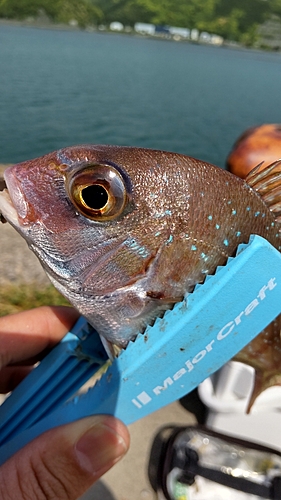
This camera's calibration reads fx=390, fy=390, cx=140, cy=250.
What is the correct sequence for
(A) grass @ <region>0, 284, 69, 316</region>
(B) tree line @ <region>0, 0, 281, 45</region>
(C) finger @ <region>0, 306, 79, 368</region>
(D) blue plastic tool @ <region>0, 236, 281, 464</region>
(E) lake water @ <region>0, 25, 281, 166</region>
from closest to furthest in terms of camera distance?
(D) blue plastic tool @ <region>0, 236, 281, 464</region>, (C) finger @ <region>0, 306, 79, 368</region>, (A) grass @ <region>0, 284, 69, 316</region>, (E) lake water @ <region>0, 25, 281, 166</region>, (B) tree line @ <region>0, 0, 281, 45</region>

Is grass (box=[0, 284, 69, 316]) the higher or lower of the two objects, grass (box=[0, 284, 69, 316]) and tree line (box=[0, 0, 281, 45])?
the lower

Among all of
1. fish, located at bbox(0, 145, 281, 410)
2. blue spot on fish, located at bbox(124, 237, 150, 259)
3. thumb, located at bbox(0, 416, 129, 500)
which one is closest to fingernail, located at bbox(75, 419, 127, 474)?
thumb, located at bbox(0, 416, 129, 500)

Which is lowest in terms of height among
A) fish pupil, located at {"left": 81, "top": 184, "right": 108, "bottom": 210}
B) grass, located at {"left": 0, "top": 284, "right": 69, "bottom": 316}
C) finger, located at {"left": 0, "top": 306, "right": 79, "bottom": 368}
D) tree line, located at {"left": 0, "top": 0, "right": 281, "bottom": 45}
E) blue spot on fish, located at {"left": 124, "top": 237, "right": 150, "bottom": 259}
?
grass, located at {"left": 0, "top": 284, "right": 69, "bottom": 316}

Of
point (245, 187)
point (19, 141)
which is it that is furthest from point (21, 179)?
point (19, 141)

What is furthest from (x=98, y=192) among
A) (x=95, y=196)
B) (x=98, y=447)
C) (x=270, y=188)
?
(x=98, y=447)

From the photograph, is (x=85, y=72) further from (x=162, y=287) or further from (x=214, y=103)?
(x=162, y=287)

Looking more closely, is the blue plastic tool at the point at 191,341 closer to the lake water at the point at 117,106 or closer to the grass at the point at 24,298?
the grass at the point at 24,298

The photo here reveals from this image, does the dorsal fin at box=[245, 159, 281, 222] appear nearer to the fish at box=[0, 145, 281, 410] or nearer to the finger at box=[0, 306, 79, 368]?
the fish at box=[0, 145, 281, 410]
